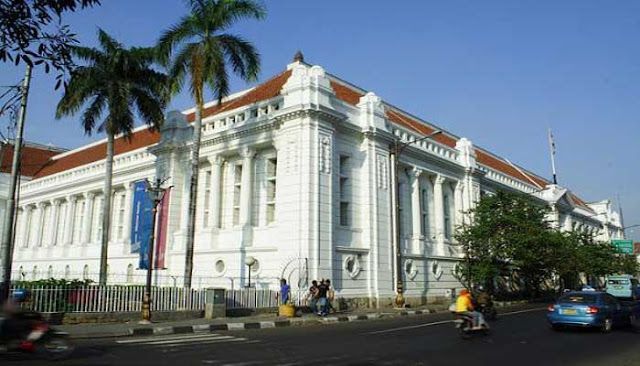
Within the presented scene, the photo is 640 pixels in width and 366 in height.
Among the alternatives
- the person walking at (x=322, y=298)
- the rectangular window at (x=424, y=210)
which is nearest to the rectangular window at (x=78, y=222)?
the rectangular window at (x=424, y=210)

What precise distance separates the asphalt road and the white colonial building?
881 cm

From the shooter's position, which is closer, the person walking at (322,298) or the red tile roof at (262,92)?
the person walking at (322,298)

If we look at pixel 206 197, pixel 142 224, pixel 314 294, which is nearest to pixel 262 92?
pixel 206 197

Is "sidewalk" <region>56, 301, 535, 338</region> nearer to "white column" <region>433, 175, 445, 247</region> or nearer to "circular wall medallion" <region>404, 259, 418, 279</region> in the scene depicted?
"circular wall medallion" <region>404, 259, 418, 279</region>

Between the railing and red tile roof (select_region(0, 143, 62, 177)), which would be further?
red tile roof (select_region(0, 143, 62, 177))

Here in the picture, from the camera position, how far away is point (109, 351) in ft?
36.0

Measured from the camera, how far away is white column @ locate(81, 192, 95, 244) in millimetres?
38188

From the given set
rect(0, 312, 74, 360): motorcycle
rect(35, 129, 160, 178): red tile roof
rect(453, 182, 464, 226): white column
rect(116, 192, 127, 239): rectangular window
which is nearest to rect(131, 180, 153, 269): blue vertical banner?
rect(116, 192, 127, 239): rectangular window

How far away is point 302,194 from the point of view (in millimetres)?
23594

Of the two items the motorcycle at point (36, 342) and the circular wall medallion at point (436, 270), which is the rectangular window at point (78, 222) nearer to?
the circular wall medallion at point (436, 270)

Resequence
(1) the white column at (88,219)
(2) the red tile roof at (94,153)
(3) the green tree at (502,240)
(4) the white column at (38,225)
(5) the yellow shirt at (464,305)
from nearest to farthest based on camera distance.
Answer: (5) the yellow shirt at (464,305)
(3) the green tree at (502,240)
(1) the white column at (88,219)
(2) the red tile roof at (94,153)
(4) the white column at (38,225)

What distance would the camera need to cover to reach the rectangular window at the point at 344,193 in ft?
85.6

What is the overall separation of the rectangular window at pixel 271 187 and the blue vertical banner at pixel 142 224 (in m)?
6.14

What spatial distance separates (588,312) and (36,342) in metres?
14.3
